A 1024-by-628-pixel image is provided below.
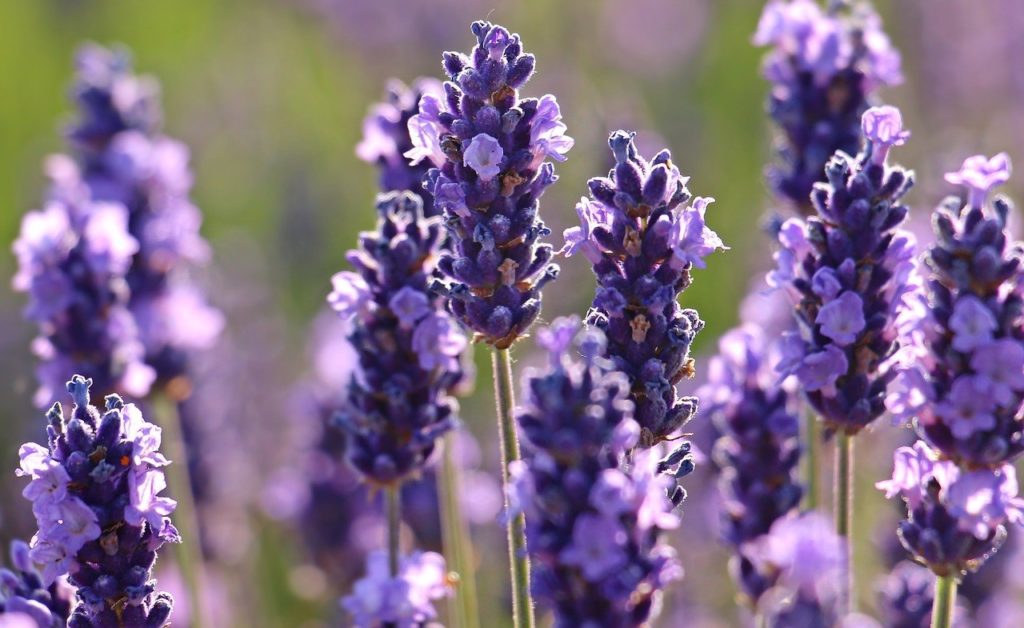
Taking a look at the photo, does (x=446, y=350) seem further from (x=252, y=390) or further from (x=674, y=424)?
(x=252, y=390)

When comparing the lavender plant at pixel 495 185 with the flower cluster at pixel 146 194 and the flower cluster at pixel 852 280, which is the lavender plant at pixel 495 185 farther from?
the flower cluster at pixel 146 194

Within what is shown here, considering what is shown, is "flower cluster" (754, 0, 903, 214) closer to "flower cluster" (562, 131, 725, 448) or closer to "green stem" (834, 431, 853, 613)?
"green stem" (834, 431, 853, 613)

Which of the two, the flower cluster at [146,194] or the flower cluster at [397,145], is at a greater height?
the flower cluster at [146,194]

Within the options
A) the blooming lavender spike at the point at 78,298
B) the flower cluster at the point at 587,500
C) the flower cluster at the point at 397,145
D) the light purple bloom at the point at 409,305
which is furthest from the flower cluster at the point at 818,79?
the blooming lavender spike at the point at 78,298

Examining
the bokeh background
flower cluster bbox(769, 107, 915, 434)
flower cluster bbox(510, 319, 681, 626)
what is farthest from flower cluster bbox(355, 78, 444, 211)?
the bokeh background

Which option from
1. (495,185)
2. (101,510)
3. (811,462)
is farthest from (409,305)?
(811,462)

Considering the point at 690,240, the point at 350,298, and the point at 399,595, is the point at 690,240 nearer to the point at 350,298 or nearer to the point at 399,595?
the point at 350,298
